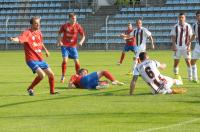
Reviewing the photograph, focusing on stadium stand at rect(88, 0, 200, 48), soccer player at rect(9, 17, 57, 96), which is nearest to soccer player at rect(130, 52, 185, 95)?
soccer player at rect(9, 17, 57, 96)

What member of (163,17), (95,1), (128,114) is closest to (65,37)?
(128,114)

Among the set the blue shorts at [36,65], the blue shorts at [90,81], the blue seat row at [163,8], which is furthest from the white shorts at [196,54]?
the blue seat row at [163,8]

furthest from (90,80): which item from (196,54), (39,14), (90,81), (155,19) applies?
(39,14)

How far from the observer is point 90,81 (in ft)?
58.7

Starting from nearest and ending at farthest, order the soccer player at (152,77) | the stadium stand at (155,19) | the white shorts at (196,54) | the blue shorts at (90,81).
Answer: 1. the soccer player at (152,77)
2. the blue shorts at (90,81)
3. the white shorts at (196,54)
4. the stadium stand at (155,19)

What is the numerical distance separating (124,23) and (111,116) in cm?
4255

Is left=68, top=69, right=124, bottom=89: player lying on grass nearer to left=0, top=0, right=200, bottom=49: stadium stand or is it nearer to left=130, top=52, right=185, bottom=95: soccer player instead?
left=130, top=52, right=185, bottom=95: soccer player

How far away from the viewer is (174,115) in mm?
11758

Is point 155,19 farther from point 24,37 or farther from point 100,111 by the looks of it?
point 100,111

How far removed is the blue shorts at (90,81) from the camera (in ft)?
58.5

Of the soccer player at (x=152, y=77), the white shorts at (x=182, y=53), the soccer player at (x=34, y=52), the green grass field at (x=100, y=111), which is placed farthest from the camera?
the white shorts at (x=182, y=53)

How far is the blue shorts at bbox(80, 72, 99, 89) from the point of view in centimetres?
1783

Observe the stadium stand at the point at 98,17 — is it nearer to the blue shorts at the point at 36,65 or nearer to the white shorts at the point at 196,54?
the white shorts at the point at 196,54

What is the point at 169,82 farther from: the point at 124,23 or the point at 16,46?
the point at 16,46
